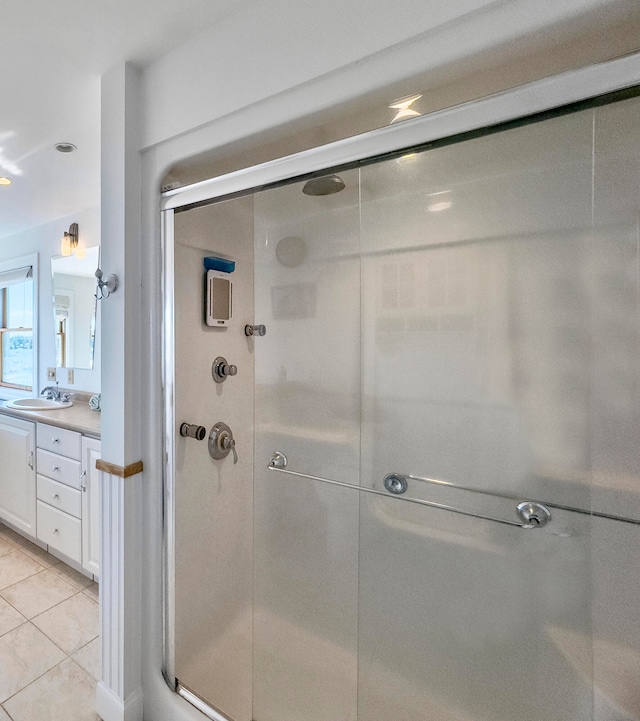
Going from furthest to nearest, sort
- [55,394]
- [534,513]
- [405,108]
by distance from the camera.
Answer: [55,394] → [534,513] → [405,108]

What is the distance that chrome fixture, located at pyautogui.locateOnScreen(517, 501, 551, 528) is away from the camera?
115 centimetres

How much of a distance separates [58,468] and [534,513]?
94.6 inches

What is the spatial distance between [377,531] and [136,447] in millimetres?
920

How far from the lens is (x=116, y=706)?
52.8 inches

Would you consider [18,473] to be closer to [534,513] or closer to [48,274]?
[48,274]

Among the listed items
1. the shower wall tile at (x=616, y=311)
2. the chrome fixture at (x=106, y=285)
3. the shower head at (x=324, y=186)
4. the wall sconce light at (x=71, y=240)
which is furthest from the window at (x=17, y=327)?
the shower wall tile at (x=616, y=311)

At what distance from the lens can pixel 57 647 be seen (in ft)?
5.69

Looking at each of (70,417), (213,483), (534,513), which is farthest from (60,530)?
(534,513)

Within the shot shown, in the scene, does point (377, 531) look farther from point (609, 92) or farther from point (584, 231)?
point (609, 92)

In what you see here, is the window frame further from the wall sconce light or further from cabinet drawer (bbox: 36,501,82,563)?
cabinet drawer (bbox: 36,501,82,563)

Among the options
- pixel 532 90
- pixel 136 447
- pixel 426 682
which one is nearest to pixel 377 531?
pixel 426 682

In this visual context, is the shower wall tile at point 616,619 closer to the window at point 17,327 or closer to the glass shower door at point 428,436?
the glass shower door at point 428,436

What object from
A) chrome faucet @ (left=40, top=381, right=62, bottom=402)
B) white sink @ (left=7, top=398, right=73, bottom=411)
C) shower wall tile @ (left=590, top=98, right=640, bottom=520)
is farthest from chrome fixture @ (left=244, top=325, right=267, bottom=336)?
chrome faucet @ (left=40, top=381, right=62, bottom=402)

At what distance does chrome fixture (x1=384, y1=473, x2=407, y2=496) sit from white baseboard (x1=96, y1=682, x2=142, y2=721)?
1.13m
